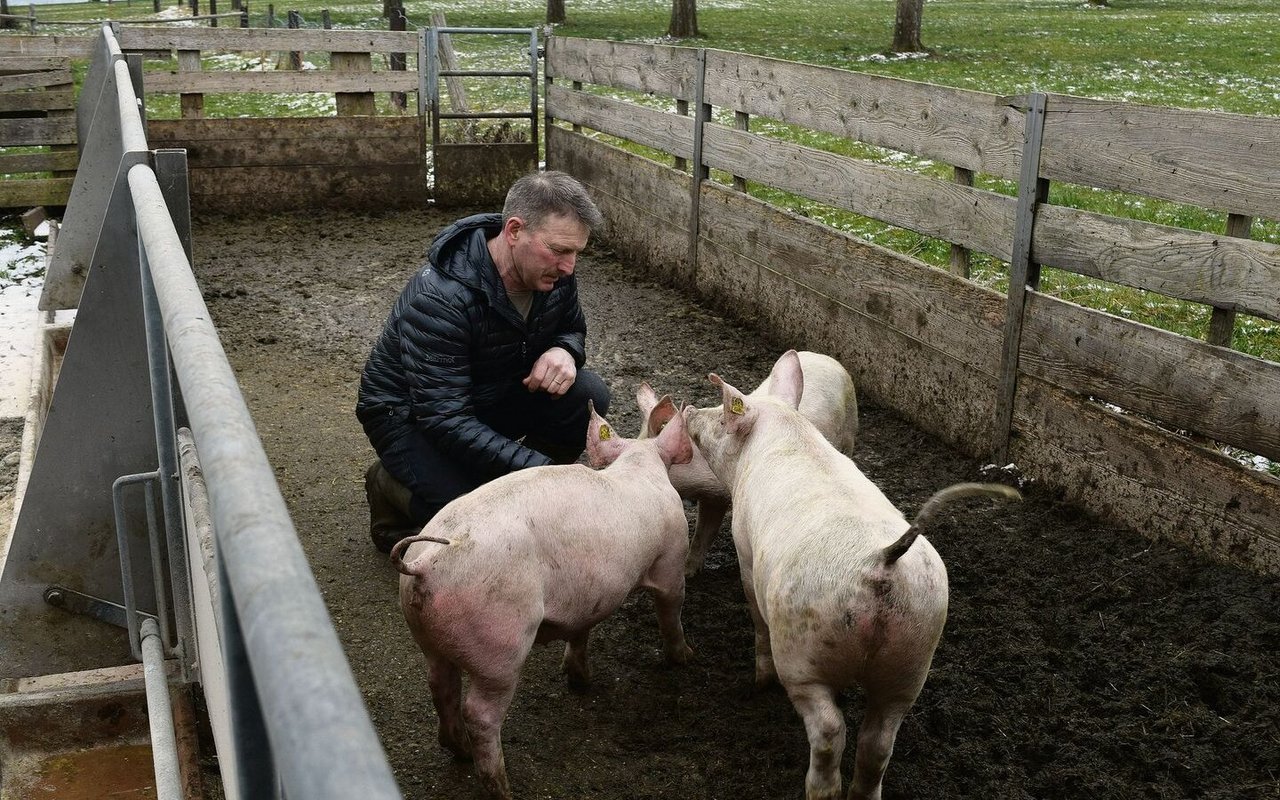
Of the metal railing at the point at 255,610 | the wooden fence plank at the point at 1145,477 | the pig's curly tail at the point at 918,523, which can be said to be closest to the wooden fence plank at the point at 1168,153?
the wooden fence plank at the point at 1145,477

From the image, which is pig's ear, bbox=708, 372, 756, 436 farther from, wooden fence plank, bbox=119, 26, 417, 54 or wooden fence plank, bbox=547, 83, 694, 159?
wooden fence plank, bbox=119, 26, 417, 54

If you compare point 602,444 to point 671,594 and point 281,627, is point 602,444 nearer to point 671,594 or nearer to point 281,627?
point 671,594

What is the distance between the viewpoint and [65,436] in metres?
2.76

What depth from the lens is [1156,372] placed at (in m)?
4.01

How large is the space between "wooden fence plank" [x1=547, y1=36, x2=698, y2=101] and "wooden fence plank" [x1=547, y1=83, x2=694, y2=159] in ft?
0.42

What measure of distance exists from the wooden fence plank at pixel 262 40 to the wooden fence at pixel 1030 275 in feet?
11.7

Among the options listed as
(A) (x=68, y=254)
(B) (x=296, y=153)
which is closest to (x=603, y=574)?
(A) (x=68, y=254)

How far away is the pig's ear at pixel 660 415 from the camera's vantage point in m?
3.45

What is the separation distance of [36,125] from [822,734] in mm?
8263

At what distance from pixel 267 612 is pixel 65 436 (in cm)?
223

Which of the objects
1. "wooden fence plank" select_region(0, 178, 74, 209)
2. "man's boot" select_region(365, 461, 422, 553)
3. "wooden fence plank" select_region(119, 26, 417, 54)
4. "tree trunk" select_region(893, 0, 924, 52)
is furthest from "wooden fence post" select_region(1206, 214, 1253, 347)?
"tree trunk" select_region(893, 0, 924, 52)

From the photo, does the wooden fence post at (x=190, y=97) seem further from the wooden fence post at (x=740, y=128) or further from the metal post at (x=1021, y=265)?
the metal post at (x=1021, y=265)

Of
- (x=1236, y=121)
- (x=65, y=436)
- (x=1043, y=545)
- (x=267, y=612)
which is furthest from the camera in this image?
(x=1043, y=545)

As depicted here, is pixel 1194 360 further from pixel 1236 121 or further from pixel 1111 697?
pixel 1111 697
